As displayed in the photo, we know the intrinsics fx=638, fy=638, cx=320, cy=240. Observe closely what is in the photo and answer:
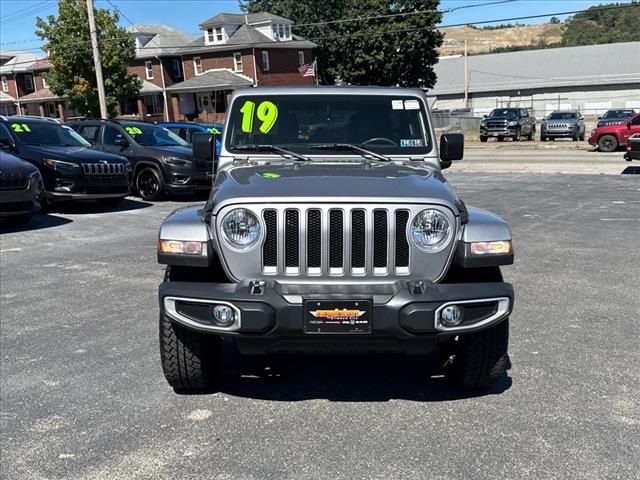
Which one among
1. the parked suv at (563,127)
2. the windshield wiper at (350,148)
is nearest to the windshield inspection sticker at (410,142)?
the windshield wiper at (350,148)

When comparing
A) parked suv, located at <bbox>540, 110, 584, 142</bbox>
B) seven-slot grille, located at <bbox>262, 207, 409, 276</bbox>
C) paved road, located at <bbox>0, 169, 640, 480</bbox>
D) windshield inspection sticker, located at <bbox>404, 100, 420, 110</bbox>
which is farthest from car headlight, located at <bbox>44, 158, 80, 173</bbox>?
parked suv, located at <bbox>540, 110, 584, 142</bbox>

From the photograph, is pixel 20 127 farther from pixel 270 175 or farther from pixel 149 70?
pixel 149 70

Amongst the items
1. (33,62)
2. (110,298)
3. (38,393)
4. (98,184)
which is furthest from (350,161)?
(33,62)

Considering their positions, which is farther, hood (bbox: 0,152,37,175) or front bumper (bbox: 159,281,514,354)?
hood (bbox: 0,152,37,175)

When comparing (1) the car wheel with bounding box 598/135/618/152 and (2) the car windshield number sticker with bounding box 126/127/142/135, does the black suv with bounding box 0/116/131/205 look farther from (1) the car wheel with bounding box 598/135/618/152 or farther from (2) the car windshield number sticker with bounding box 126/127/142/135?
(1) the car wheel with bounding box 598/135/618/152

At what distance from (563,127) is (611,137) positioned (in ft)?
26.4

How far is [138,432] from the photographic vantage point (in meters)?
3.54

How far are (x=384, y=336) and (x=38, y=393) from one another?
2.29 metres

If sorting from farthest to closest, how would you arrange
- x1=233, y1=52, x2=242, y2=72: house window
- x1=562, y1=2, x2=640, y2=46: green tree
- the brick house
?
x1=562, y1=2, x2=640, y2=46: green tree
x1=233, y1=52, x2=242, y2=72: house window
the brick house

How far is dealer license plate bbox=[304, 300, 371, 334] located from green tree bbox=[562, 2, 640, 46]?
4182 inches

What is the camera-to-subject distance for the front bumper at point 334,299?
328cm

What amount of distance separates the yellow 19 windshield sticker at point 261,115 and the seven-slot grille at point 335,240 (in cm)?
161

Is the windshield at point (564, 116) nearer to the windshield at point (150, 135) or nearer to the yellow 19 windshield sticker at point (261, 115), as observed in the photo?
the windshield at point (150, 135)

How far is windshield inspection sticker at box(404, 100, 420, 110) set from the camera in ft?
16.3
